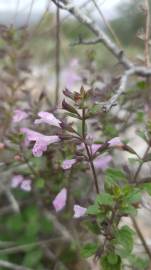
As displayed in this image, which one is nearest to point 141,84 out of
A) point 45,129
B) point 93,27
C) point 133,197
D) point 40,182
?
point 93,27

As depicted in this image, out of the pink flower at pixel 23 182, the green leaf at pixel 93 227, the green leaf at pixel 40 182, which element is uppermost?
the green leaf at pixel 93 227

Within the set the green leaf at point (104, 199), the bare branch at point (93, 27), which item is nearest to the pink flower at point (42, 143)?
the green leaf at point (104, 199)

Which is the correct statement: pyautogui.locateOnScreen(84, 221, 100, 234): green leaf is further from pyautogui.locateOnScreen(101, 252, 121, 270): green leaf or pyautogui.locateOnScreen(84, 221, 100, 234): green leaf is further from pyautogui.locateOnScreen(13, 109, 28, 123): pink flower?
pyautogui.locateOnScreen(13, 109, 28, 123): pink flower

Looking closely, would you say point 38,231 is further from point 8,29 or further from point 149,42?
point 149,42

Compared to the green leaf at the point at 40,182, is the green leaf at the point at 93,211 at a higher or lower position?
higher

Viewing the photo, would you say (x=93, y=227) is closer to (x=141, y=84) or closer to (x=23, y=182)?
(x=23, y=182)

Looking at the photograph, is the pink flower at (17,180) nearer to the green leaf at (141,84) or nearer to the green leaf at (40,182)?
the green leaf at (40,182)


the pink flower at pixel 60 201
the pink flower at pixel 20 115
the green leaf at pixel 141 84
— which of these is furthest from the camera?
the green leaf at pixel 141 84
